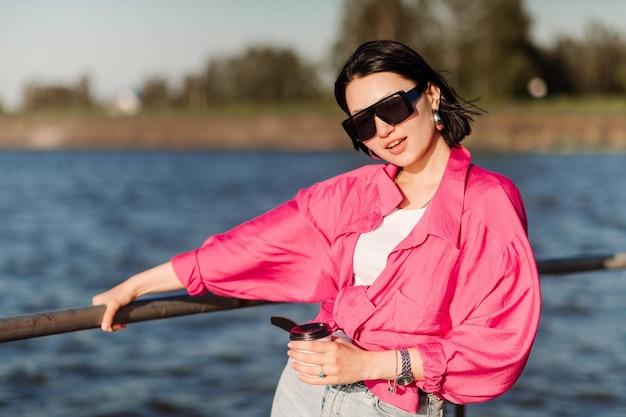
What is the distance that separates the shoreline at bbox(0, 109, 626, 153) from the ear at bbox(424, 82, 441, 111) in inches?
1724

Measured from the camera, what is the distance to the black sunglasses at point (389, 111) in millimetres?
2004

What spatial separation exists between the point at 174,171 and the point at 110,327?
39.3 m

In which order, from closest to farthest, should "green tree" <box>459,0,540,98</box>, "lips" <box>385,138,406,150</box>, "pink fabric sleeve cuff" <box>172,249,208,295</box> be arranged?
"lips" <box>385,138,406,150</box> → "pink fabric sleeve cuff" <box>172,249,208,295</box> → "green tree" <box>459,0,540,98</box>

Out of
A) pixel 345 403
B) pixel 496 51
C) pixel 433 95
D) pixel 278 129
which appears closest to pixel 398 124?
pixel 433 95

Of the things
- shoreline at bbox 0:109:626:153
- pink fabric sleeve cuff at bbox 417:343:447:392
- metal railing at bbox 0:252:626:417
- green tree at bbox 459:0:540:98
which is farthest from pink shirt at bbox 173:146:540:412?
green tree at bbox 459:0:540:98

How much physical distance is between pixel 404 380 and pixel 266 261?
0.58 meters

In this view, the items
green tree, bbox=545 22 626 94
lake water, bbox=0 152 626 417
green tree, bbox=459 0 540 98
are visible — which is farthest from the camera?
green tree, bbox=545 22 626 94

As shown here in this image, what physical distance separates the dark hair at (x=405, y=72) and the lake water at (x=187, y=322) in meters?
1.09

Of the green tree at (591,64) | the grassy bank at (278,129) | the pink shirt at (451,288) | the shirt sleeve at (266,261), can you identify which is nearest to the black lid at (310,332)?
the pink shirt at (451,288)

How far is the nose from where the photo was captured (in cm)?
203

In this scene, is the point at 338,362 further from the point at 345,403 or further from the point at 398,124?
the point at 398,124

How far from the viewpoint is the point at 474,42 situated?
5284cm

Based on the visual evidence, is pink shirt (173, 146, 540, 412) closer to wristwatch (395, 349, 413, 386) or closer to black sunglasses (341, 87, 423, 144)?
wristwatch (395, 349, 413, 386)

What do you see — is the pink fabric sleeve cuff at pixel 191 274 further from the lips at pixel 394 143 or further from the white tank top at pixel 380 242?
the lips at pixel 394 143
